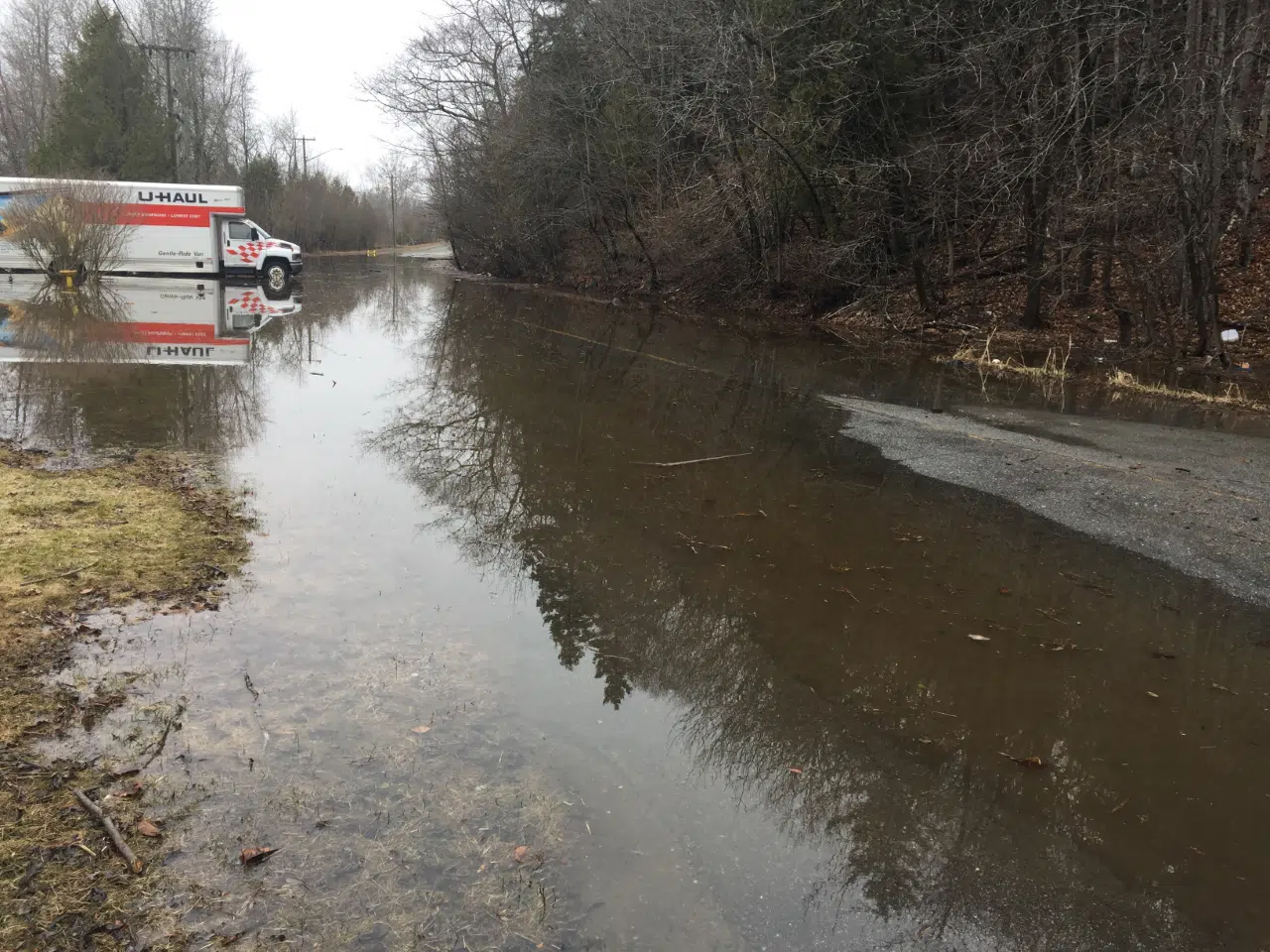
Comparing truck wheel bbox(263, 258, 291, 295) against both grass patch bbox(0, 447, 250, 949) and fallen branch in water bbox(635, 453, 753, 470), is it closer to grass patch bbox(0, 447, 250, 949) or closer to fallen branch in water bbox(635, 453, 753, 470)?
grass patch bbox(0, 447, 250, 949)

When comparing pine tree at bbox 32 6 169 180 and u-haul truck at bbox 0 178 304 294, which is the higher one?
pine tree at bbox 32 6 169 180

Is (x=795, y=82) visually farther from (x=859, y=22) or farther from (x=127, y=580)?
(x=127, y=580)

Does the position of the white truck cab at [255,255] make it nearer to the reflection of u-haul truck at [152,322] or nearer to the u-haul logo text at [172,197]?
the u-haul logo text at [172,197]

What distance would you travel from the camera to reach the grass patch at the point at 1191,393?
1196 centimetres

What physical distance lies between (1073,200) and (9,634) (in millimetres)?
18246

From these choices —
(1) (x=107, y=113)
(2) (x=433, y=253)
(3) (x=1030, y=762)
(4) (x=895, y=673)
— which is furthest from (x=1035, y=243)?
(2) (x=433, y=253)

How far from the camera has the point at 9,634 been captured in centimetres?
449

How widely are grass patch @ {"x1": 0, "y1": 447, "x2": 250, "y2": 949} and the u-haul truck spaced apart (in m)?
23.0

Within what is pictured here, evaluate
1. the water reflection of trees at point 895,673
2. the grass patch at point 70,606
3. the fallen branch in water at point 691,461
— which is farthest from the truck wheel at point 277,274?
the fallen branch in water at point 691,461

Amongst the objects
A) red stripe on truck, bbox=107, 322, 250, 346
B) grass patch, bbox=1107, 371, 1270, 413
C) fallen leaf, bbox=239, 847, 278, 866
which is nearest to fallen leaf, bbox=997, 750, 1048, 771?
fallen leaf, bbox=239, 847, 278, 866

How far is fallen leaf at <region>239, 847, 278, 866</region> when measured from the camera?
10.4 ft

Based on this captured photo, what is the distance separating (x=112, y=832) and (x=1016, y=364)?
16.0m

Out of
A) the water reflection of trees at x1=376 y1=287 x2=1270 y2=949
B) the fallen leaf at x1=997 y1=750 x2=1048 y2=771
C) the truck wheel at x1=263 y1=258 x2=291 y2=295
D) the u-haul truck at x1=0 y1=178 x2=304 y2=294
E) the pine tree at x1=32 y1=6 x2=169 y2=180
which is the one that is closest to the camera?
the water reflection of trees at x1=376 y1=287 x2=1270 y2=949

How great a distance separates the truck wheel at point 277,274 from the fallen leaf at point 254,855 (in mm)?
28987
